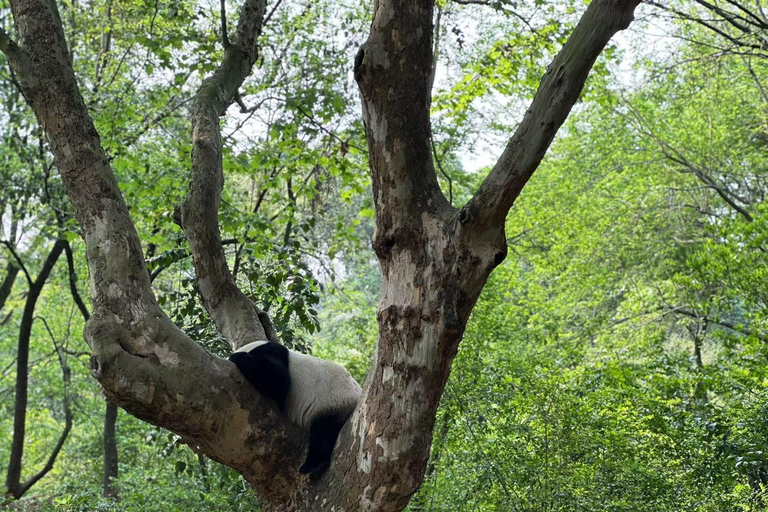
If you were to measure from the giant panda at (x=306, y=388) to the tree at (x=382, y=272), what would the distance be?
0.43 feet

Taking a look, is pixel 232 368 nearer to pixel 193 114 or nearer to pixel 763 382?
pixel 193 114

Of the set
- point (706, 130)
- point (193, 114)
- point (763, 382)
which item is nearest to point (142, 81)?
point (193, 114)

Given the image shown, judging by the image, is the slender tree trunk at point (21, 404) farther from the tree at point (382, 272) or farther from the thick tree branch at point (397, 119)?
the thick tree branch at point (397, 119)

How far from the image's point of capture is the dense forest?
5.89m

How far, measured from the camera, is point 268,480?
327cm

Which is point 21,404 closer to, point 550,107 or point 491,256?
point 491,256

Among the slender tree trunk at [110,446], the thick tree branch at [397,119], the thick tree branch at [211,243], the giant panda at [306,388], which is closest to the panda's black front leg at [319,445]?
the giant panda at [306,388]

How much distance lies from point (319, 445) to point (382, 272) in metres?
0.92

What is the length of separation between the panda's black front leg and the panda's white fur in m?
0.06

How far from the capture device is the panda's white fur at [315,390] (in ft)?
12.1

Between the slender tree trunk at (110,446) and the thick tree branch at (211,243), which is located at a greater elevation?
the thick tree branch at (211,243)

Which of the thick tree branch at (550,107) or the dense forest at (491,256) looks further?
the dense forest at (491,256)

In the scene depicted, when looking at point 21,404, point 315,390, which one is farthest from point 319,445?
point 21,404

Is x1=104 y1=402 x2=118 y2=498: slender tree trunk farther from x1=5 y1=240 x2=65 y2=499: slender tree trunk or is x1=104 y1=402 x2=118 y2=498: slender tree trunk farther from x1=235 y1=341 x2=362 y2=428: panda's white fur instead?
x1=235 y1=341 x2=362 y2=428: panda's white fur
